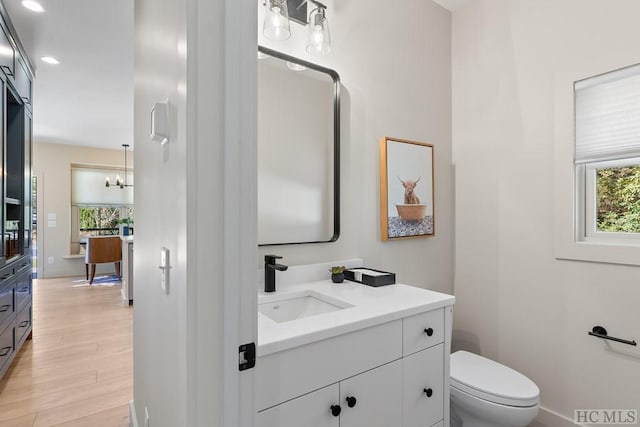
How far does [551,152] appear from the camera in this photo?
6.17ft

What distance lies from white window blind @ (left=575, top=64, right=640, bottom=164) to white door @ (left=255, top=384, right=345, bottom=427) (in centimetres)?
174

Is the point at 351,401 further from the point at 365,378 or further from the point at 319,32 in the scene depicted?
the point at 319,32

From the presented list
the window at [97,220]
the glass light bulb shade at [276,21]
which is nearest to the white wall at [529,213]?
the glass light bulb shade at [276,21]

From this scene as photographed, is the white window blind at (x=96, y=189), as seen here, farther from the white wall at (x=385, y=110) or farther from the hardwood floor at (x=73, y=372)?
the white wall at (x=385, y=110)

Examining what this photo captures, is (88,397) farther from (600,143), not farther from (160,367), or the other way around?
(600,143)

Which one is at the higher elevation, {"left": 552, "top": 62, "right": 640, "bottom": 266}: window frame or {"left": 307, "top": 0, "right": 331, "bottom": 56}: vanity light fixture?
{"left": 307, "top": 0, "right": 331, "bottom": 56}: vanity light fixture

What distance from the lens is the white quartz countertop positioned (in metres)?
0.97

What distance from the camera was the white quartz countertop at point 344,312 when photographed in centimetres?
97

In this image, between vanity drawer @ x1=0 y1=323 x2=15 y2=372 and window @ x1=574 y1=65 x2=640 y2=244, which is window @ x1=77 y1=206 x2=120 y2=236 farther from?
window @ x1=574 y1=65 x2=640 y2=244

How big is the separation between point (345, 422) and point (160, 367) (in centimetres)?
62

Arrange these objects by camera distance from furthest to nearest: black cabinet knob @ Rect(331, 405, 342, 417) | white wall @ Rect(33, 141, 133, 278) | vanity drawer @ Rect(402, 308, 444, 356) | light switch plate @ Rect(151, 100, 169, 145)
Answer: white wall @ Rect(33, 141, 133, 278)
vanity drawer @ Rect(402, 308, 444, 356)
black cabinet knob @ Rect(331, 405, 342, 417)
light switch plate @ Rect(151, 100, 169, 145)

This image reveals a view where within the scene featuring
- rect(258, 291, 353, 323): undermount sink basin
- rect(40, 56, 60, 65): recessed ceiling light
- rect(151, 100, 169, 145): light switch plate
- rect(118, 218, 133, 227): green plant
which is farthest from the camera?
rect(118, 218, 133, 227): green plant

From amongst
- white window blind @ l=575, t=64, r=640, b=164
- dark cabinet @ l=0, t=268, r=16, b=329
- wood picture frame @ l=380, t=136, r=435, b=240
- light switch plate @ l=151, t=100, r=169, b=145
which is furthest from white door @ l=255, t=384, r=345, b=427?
dark cabinet @ l=0, t=268, r=16, b=329

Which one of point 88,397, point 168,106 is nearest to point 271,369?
point 168,106
